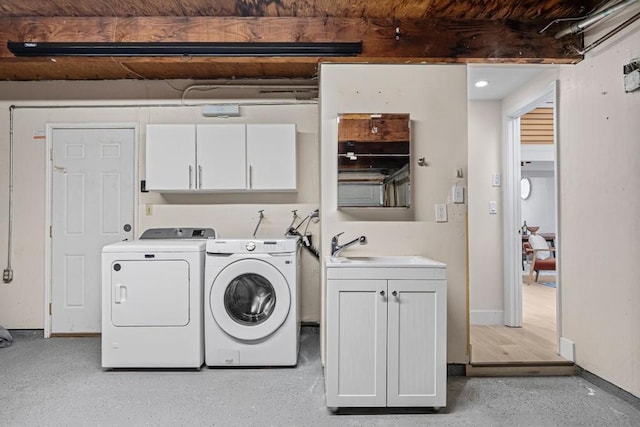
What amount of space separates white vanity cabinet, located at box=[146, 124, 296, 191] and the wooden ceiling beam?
0.71 metres

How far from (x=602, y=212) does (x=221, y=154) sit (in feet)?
9.06

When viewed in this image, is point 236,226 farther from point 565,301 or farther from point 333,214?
point 565,301

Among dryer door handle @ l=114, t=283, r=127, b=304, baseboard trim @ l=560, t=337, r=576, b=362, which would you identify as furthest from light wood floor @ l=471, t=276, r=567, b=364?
dryer door handle @ l=114, t=283, r=127, b=304

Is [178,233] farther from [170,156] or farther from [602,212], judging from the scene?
Answer: [602,212]

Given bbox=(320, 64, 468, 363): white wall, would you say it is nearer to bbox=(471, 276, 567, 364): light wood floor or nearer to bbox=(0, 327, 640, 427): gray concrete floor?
bbox=(471, 276, 567, 364): light wood floor

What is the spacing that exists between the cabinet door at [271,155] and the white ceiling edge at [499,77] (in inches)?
58.2

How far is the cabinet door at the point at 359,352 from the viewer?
2.11 meters

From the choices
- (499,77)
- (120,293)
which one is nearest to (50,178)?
(120,293)

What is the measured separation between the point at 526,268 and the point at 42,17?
8.48m

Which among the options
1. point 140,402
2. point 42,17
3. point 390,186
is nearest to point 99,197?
point 42,17

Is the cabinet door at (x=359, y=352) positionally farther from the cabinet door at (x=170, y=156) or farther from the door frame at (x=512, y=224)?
the door frame at (x=512, y=224)

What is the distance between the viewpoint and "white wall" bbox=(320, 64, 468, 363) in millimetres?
2666

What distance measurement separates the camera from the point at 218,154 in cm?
319

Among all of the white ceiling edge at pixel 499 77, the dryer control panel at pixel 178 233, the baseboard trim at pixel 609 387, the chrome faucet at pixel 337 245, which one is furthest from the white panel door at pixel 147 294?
the baseboard trim at pixel 609 387
